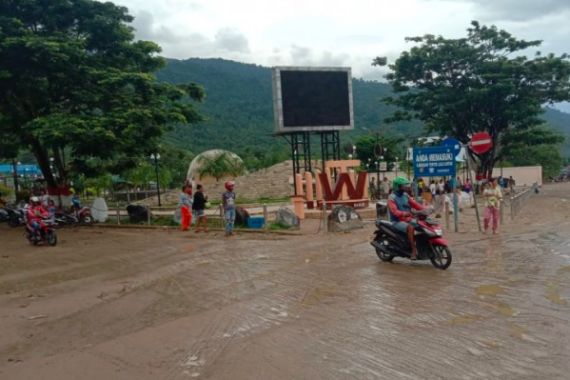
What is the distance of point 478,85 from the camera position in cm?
3694

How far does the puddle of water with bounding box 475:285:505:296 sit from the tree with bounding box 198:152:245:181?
42889 mm

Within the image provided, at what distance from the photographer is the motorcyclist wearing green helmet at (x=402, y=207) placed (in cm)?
1045

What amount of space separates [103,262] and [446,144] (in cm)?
916

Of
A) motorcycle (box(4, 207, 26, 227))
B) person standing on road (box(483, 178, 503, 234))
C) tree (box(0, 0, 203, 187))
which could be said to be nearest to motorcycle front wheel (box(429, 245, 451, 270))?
person standing on road (box(483, 178, 503, 234))

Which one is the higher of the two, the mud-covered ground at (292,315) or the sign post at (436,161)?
the sign post at (436,161)

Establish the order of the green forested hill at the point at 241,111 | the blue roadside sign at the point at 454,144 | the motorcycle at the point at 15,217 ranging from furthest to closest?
1. the green forested hill at the point at 241,111
2. the motorcycle at the point at 15,217
3. the blue roadside sign at the point at 454,144

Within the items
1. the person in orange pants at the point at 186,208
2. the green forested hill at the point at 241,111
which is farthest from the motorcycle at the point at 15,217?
the green forested hill at the point at 241,111

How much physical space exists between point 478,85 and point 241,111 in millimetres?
62723

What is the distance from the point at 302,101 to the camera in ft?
84.5

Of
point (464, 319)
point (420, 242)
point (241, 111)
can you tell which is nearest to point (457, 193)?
point (420, 242)

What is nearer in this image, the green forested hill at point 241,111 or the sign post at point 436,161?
the sign post at point 436,161

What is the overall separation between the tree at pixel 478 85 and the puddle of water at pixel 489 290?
29.1 m

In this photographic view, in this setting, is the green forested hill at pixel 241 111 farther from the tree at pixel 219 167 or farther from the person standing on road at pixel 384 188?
the person standing on road at pixel 384 188

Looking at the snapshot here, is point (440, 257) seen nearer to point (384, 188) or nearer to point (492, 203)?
point (492, 203)
